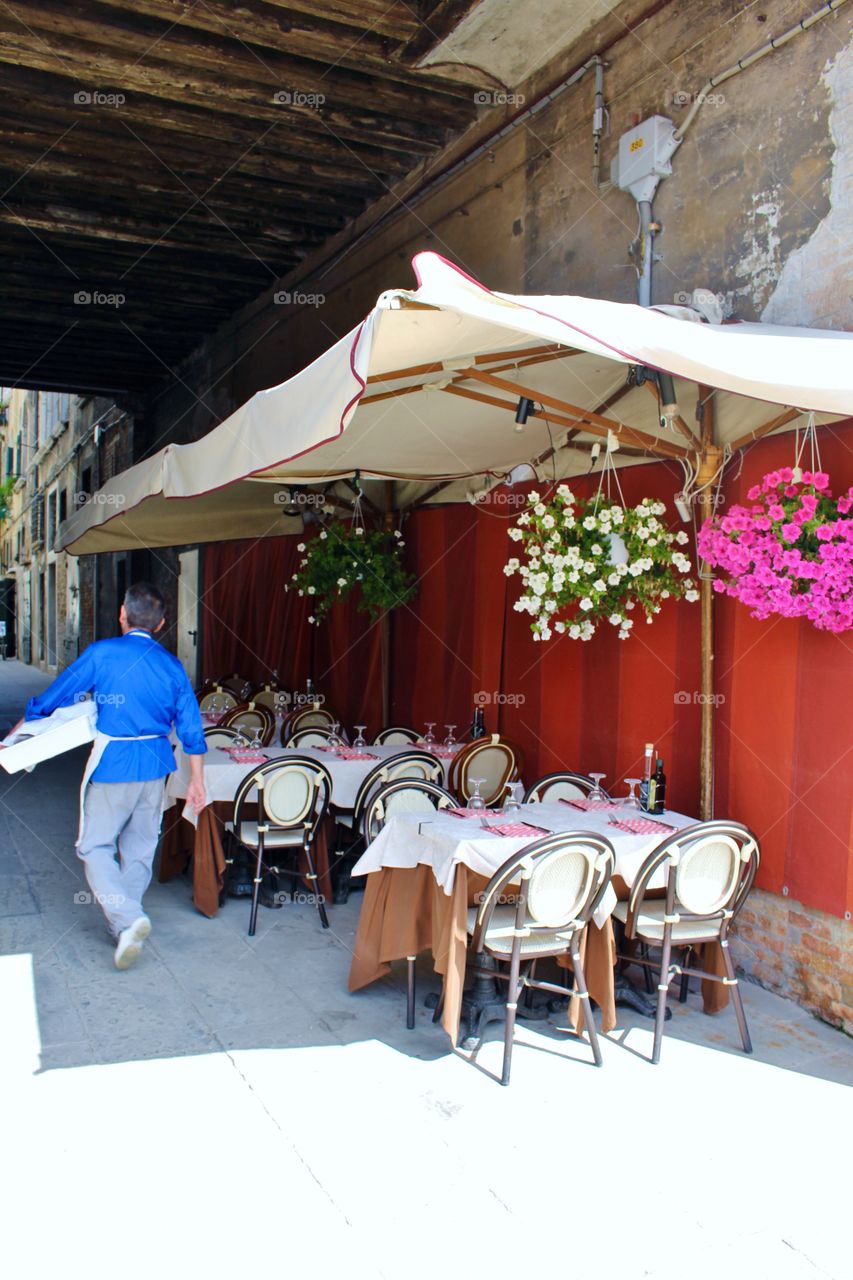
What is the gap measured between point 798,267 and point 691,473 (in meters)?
1.03

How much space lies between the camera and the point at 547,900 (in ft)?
12.4

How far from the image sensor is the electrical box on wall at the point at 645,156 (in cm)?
551

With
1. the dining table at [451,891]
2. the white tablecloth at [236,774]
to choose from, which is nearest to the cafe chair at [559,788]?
the dining table at [451,891]

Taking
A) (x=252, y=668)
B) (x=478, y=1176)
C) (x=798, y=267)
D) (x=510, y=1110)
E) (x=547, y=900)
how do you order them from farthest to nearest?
(x=252, y=668)
(x=798, y=267)
(x=547, y=900)
(x=510, y=1110)
(x=478, y=1176)

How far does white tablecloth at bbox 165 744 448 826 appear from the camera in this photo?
573 centimetres

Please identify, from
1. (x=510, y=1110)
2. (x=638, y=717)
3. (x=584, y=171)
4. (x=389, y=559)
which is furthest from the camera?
(x=389, y=559)

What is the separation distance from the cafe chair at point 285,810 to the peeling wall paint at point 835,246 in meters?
3.27

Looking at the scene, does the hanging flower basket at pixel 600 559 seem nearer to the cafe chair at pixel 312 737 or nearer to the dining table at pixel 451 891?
the dining table at pixel 451 891

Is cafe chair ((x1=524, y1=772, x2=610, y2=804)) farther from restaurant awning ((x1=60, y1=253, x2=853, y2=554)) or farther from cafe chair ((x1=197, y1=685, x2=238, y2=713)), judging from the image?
cafe chair ((x1=197, y1=685, x2=238, y2=713))

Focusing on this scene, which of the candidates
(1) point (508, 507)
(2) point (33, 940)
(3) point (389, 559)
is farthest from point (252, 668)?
(2) point (33, 940)

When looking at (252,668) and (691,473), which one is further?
(252,668)

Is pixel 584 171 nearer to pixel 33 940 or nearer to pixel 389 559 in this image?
pixel 389 559

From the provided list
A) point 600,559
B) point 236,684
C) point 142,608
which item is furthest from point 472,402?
point 236,684

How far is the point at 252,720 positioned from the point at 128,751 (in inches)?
166
